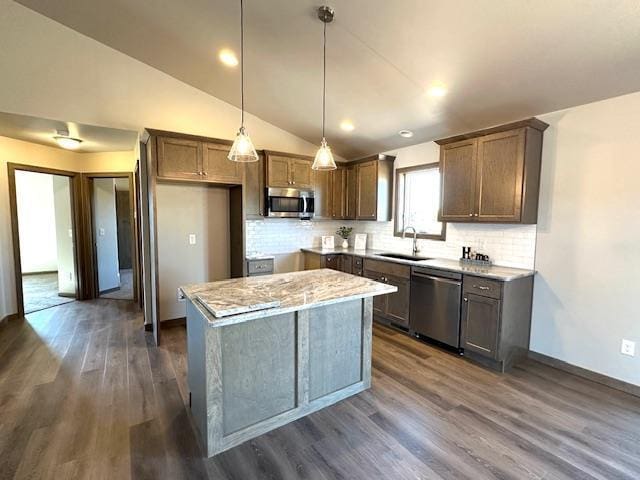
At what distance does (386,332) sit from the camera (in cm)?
402

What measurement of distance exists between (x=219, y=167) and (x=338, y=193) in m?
2.01

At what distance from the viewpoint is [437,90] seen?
305 cm

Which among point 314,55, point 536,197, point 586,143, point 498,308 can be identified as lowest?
point 498,308

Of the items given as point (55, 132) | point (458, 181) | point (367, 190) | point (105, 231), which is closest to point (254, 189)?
point (367, 190)

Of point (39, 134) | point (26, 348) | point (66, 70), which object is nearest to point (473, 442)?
point (26, 348)

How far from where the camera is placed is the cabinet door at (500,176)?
3014 mm

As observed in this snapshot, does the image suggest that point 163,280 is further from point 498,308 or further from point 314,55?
point 498,308

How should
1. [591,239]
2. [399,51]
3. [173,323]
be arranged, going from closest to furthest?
[399,51] < [591,239] < [173,323]

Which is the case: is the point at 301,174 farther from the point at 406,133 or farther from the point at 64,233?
the point at 64,233

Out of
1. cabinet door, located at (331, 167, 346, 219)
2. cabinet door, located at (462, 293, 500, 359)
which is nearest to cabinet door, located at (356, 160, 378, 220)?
cabinet door, located at (331, 167, 346, 219)

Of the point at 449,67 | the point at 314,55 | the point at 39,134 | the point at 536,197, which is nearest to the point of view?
the point at 449,67

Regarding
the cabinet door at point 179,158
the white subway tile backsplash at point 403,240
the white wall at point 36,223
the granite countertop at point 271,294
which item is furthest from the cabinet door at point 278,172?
the white wall at point 36,223

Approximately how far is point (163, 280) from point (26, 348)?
4.88 ft

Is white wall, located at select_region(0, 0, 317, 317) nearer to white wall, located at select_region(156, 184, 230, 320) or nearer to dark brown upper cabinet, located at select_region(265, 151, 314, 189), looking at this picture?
dark brown upper cabinet, located at select_region(265, 151, 314, 189)
